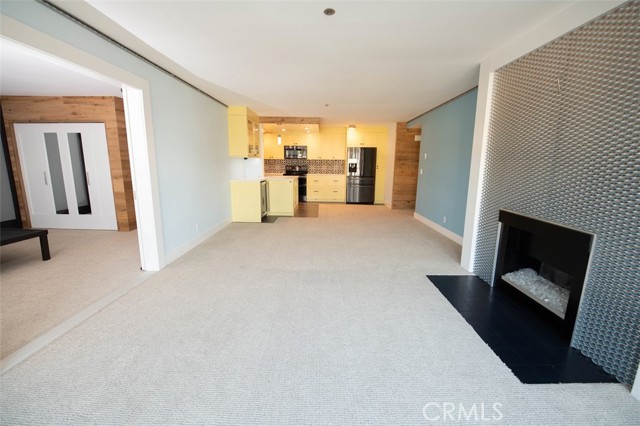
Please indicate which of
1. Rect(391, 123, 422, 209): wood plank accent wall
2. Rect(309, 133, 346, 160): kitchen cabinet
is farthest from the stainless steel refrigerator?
Rect(391, 123, 422, 209): wood plank accent wall

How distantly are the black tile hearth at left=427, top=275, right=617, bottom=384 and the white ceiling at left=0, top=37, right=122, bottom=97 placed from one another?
4106 mm

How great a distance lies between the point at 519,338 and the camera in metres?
2.05

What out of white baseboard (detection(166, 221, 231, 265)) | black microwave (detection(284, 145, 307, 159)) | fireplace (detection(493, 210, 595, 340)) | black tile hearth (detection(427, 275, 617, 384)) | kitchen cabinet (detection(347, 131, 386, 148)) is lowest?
black tile hearth (detection(427, 275, 617, 384))

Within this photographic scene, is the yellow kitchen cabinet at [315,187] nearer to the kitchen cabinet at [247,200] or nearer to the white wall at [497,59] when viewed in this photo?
the kitchen cabinet at [247,200]

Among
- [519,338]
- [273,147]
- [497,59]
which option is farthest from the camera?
[273,147]

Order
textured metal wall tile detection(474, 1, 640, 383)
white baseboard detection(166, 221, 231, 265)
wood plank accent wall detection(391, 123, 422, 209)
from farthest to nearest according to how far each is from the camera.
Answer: wood plank accent wall detection(391, 123, 422, 209)
white baseboard detection(166, 221, 231, 265)
textured metal wall tile detection(474, 1, 640, 383)

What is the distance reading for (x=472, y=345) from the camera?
194 centimetres

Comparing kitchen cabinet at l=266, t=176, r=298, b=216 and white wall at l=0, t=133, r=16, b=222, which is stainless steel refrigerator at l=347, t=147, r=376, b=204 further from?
white wall at l=0, t=133, r=16, b=222

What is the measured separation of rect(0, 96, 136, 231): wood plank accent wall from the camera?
4.73m

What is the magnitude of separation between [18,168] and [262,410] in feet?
22.2

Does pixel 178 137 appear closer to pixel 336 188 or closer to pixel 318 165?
pixel 318 165

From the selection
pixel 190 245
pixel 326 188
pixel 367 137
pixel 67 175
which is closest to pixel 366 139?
pixel 367 137

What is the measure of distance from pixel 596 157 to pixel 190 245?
4716 mm

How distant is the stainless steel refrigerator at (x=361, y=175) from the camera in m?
8.43
